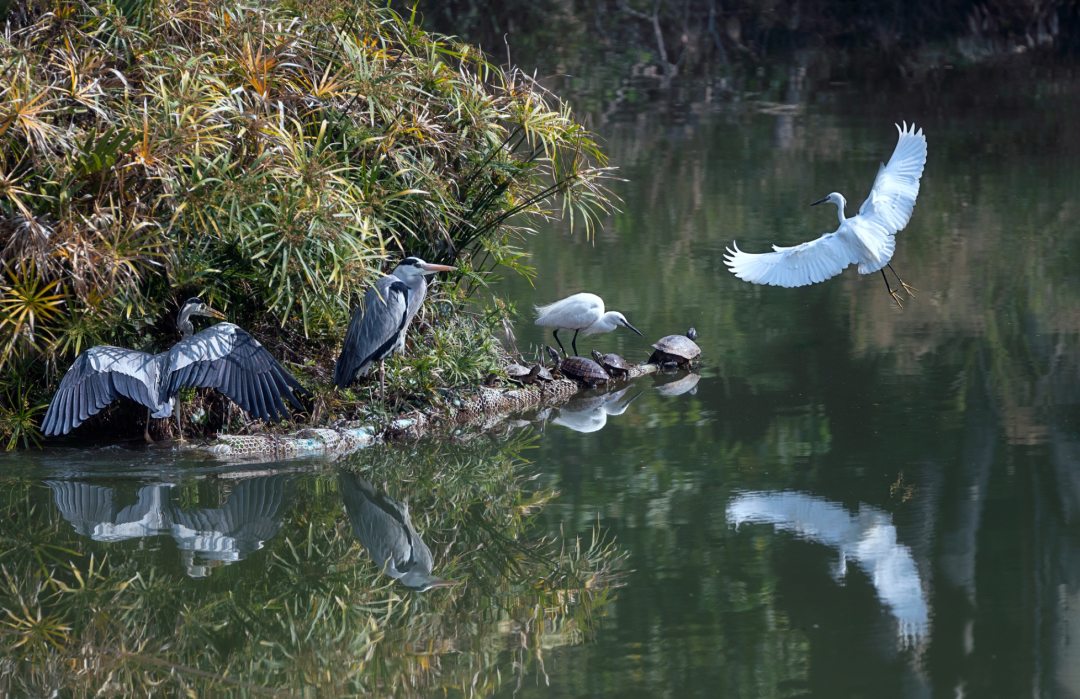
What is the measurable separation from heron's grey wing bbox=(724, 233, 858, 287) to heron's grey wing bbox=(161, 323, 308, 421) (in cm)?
260

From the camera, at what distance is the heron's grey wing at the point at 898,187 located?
269 inches

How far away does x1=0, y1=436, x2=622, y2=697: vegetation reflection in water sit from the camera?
394 centimetres

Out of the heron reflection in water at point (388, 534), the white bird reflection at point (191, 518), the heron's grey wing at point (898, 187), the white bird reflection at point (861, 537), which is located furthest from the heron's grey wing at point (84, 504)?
the heron's grey wing at point (898, 187)

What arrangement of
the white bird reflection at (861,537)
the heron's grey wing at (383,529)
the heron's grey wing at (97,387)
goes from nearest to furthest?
1. the white bird reflection at (861,537)
2. the heron's grey wing at (383,529)
3. the heron's grey wing at (97,387)

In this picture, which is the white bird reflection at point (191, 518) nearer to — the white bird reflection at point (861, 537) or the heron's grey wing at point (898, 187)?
the white bird reflection at point (861, 537)

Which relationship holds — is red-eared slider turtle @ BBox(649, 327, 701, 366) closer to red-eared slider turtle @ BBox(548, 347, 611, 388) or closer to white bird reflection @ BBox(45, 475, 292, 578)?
red-eared slider turtle @ BBox(548, 347, 611, 388)

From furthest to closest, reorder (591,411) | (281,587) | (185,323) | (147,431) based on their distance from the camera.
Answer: (591,411) < (147,431) < (185,323) < (281,587)

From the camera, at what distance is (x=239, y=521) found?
5.30 m

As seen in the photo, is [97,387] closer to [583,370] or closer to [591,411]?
[591,411]

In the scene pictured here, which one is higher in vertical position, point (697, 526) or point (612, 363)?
point (612, 363)

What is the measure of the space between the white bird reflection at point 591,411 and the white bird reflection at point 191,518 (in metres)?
1.68

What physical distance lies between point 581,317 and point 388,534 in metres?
2.63

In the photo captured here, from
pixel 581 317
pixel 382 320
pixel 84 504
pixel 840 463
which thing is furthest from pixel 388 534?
pixel 581 317

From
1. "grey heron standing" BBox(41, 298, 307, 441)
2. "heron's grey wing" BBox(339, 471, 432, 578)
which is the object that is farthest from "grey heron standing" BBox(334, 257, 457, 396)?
"heron's grey wing" BBox(339, 471, 432, 578)
